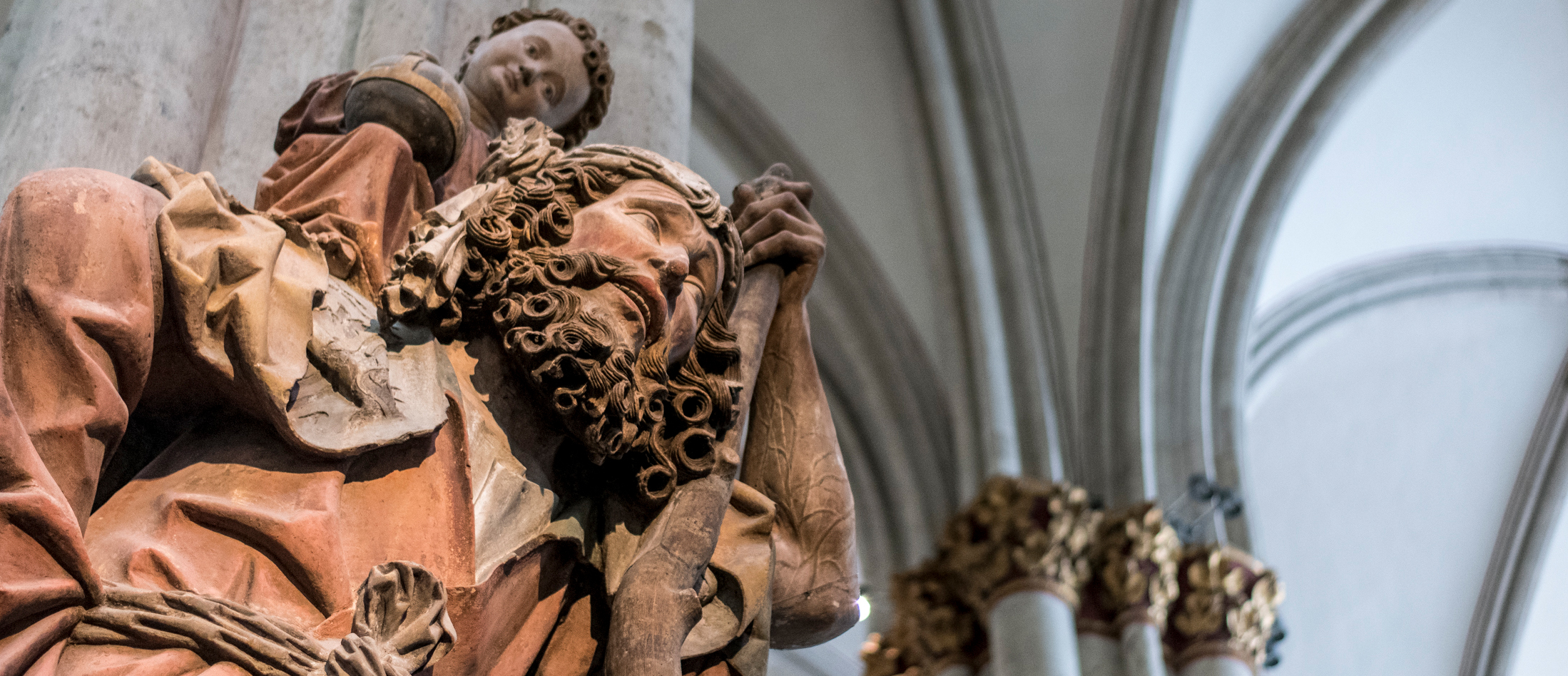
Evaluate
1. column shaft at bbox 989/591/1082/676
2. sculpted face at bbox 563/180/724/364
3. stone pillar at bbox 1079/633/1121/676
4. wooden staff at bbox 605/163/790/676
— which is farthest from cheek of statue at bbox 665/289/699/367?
stone pillar at bbox 1079/633/1121/676

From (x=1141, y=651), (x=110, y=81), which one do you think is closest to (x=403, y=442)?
(x=110, y=81)

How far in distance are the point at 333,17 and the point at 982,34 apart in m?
5.79

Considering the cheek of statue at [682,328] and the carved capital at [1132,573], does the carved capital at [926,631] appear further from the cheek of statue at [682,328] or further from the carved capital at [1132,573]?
the cheek of statue at [682,328]

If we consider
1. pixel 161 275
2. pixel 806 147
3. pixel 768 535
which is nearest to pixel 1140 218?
pixel 806 147

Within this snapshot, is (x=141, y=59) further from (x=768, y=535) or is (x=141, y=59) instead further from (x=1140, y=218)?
(x=1140, y=218)

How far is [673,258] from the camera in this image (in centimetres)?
161

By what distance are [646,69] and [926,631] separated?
16.2 feet

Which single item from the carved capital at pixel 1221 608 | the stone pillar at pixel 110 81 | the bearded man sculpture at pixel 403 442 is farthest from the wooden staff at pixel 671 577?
the carved capital at pixel 1221 608

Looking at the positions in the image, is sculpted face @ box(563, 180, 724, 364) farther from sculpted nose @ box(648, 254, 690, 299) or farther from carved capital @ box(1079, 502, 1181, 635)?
carved capital @ box(1079, 502, 1181, 635)

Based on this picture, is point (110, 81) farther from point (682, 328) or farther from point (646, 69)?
point (682, 328)

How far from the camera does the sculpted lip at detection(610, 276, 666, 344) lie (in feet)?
5.11

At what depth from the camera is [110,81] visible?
256 cm

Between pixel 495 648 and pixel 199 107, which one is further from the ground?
pixel 199 107

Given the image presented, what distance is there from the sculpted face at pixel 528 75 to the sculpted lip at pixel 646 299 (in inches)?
25.1
